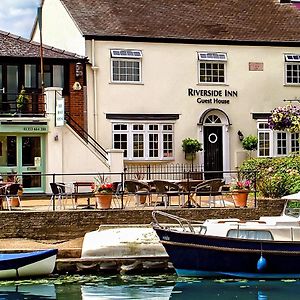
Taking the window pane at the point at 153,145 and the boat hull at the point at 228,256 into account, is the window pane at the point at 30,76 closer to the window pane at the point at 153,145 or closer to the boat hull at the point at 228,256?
the window pane at the point at 153,145

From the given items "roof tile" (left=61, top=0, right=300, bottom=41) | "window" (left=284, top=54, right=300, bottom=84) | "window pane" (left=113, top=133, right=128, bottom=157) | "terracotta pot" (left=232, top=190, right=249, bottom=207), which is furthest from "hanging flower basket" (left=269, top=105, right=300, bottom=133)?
"window pane" (left=113, top=133, right=128, bottom=157)

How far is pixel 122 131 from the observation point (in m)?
32.3

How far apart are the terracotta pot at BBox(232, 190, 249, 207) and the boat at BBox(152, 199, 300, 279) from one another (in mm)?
3965

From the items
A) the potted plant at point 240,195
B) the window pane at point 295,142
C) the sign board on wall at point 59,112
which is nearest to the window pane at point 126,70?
the sign board on wall at point 59,112

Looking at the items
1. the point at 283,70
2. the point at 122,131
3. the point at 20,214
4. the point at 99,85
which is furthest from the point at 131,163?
the point at 20,214

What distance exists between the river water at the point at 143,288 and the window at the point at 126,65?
14.6 meters

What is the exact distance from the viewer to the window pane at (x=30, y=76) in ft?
103

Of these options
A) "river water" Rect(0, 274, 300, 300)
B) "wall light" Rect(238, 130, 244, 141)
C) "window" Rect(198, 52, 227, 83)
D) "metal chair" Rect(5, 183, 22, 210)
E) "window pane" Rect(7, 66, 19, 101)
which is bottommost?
"river water" Rect(0, 274, 300, 300)

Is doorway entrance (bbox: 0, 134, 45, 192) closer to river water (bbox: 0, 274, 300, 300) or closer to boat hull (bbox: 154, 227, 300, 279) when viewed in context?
river water (bbox: 0, 274, 300, 300)

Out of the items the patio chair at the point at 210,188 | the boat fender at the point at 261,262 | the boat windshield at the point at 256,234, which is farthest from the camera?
the patio chair at the point at 210,188

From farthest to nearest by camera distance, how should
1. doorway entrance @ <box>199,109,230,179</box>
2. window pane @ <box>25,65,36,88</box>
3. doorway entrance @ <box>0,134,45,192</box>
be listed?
doorway entrance @ <box>199,109,230,179</box> < window pane @ <box>25,65,36,88</box> < doorway entrance @ <box>0,134,45,192</box>

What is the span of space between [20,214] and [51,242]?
3.81ft

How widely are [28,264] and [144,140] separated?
1466cm

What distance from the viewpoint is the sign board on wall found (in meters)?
28.9
